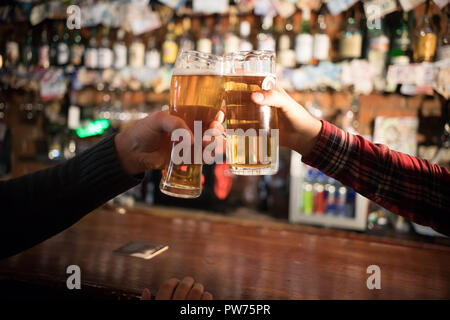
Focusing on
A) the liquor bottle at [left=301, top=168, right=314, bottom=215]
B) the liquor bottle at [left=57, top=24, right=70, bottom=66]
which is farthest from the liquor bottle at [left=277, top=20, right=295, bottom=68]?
the liquor bottle at [left=57, top=24, right=70, bottom=66]

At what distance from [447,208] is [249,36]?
102 inches

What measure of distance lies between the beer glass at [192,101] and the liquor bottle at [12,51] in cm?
383

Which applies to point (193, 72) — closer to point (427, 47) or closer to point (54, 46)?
point (427, 47)

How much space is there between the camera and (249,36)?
3.34 metres

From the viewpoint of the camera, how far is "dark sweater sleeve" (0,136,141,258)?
94 cm

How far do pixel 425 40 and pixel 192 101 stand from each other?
7.97 feet

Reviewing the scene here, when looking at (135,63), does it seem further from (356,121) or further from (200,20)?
(356,121)

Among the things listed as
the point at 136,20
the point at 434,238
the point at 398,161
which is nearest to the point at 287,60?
the point at 136,20

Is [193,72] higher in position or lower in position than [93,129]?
higher

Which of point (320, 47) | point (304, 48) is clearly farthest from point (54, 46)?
point (320, 47)

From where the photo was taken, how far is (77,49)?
3.82 metres

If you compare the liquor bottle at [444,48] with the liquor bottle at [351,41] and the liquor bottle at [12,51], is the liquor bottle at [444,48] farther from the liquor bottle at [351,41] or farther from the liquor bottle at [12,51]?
the liquor bottle at [12,51]

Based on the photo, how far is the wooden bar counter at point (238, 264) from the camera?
98 centimetres
